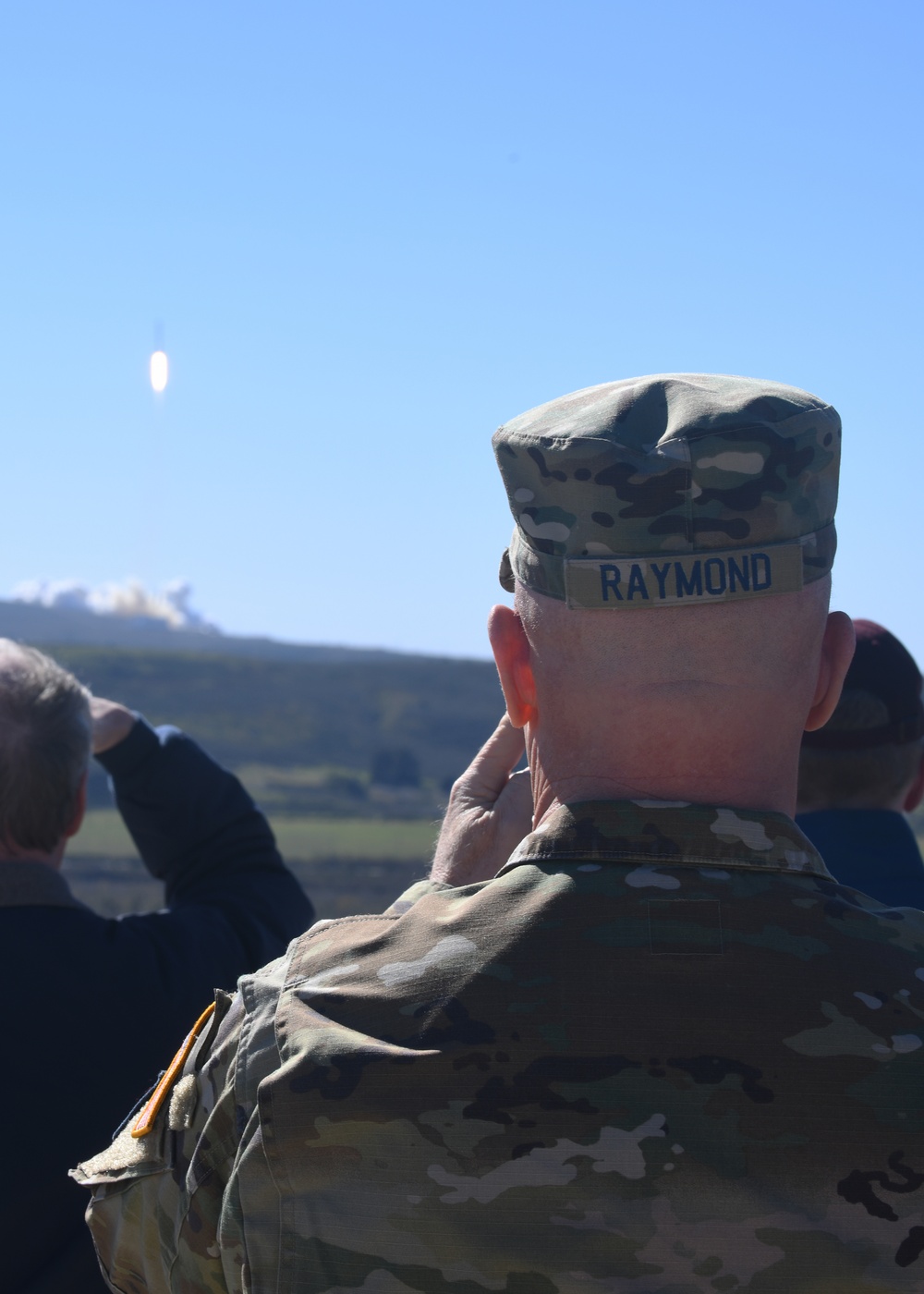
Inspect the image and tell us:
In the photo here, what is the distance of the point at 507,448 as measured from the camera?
2.08 m

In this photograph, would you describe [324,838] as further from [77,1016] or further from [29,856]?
[77,1016]

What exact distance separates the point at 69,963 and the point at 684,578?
161 centimetres

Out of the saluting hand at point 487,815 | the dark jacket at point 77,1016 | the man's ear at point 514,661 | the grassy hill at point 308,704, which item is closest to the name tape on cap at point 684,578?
the man's ear at point 514,661

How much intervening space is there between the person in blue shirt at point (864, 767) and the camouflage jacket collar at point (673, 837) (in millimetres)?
1460

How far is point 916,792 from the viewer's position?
11.5 ft

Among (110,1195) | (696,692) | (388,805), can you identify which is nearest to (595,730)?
(696,692)

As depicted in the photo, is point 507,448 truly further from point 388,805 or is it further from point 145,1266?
point 388,805

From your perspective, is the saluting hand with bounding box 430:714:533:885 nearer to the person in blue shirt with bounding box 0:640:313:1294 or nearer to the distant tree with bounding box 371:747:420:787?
the person in blue shirt with bounding box 0:640:313:1294

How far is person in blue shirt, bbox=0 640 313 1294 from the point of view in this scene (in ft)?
8.66

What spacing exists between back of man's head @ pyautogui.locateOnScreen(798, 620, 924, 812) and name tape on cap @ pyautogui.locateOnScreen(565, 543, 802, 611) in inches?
60.9

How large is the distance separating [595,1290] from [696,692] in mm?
780

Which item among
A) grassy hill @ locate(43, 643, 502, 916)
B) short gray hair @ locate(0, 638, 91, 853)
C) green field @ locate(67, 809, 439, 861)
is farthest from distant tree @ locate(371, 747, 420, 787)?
short gray hair @ locate(0, 638, 91, 853)

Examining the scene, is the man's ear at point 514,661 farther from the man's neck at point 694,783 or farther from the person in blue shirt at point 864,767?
the person in blue shirt at point 864,767

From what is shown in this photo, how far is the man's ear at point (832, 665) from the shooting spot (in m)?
2.05
